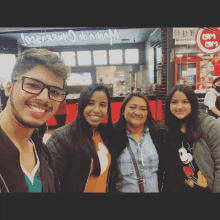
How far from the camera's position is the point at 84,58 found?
6.96 meters

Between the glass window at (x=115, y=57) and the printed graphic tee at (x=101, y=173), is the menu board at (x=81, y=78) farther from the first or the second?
the printed graphic tee at (x=101, y=173)

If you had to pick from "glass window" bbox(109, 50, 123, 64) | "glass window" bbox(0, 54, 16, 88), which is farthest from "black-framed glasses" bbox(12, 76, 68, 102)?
"glass window" bbox(109, 50, 123, 64)

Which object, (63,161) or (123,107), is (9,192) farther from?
(123,107)

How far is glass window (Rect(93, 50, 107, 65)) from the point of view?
22.4 feet

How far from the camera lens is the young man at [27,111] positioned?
1.03 meters

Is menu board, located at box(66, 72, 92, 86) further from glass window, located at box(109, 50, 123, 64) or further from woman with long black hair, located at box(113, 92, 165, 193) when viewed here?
woman with long black hair, located at box(113, 92, 165, 193)

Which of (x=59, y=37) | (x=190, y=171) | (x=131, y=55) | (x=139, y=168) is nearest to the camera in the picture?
(x=139, y=168)

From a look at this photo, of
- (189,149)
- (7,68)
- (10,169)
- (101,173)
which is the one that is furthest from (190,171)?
(7,68)

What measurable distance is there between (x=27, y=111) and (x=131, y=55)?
6.75m

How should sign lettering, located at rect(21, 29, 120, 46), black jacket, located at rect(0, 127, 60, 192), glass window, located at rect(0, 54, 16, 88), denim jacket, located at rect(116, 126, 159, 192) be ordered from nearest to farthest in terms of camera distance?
black jacket, located at rect(0, 127, 60, 192) → glass window, located at rect(0, 54, 16, 88) → denim jacket, located at rect(116, 126, 159, 192) → sign lettering, located at rect(21, 29, 120, 46)

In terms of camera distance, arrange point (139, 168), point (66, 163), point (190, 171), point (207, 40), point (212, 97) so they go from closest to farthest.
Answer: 1. point (66, 163)
2. point (139, 168)
3. point (190, 171)
4. point (207, 40)
5. point (212, 97)

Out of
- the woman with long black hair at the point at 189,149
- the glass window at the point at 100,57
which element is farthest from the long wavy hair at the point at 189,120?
the glass window at the point at 100,57

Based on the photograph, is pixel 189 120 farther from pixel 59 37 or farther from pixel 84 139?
pixel 59 37

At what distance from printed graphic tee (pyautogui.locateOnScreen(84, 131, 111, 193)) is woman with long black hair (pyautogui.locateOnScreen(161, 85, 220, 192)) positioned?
0.59m
